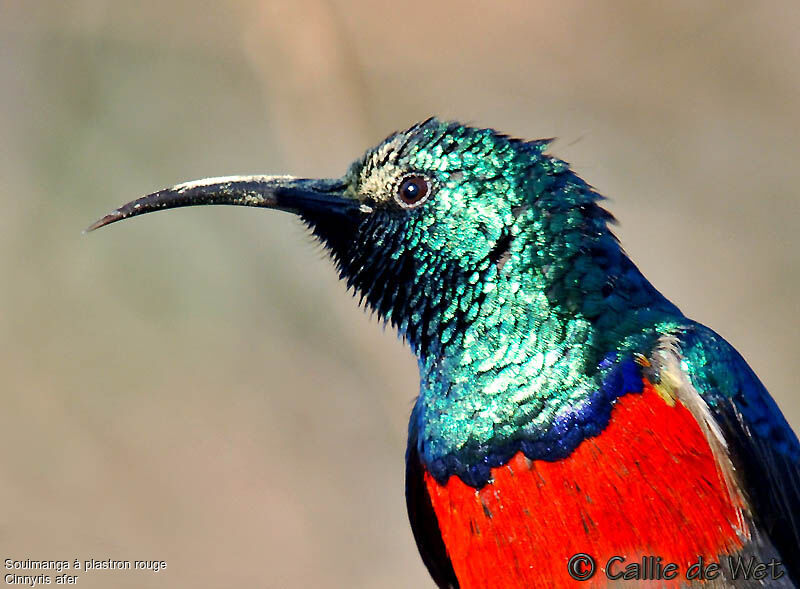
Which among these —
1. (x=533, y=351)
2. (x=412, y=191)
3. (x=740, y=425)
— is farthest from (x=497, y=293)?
(x=740, y=425)

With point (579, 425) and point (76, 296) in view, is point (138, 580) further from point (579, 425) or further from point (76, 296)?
point (579, 425)

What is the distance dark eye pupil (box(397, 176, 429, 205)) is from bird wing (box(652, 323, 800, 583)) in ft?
3.15

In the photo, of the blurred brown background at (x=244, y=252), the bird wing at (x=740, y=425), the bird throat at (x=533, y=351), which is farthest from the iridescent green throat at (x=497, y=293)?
the blurred brown background at (x=244, y=252)

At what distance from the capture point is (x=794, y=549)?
3508 millimetres

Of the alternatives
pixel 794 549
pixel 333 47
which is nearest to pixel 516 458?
pixel 794 549

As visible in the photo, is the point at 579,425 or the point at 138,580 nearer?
the point at 579,425

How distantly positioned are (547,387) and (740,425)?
65cm

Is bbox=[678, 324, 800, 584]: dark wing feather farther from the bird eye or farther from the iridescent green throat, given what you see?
the bird eye

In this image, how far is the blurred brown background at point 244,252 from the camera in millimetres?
7863

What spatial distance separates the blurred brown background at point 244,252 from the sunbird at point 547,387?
3.75 metres

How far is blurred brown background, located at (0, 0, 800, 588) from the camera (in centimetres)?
786

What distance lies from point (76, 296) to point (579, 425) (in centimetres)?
624

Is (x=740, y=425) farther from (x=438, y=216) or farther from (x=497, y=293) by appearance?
(x=438, y=216)

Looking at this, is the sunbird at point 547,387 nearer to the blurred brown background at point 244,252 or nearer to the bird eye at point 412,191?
the bird eye at point 412,191
